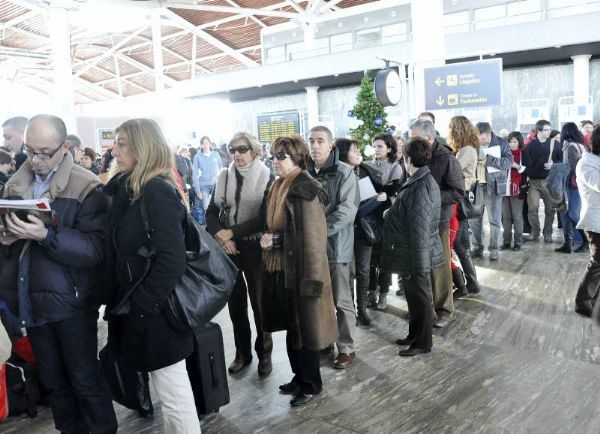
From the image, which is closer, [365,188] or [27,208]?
[27,208]

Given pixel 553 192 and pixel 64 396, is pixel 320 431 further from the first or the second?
pixel 553 192

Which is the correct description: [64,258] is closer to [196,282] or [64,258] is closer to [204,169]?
[196,282]

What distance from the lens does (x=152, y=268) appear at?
2211 mm

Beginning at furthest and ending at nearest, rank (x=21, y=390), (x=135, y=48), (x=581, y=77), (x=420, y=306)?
(x=135, y=48) → (x=581, y=77) → (x=420, y=306) → (x=21, y=390)

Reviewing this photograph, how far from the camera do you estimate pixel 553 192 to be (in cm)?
712

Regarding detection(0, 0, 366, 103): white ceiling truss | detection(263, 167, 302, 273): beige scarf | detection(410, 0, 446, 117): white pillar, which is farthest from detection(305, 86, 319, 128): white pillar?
detection(263, 167, 302, 273): beige scarf

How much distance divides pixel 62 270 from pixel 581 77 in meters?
15.4

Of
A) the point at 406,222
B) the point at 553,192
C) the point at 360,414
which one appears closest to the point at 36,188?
the point at 360,414

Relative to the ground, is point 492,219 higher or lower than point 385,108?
lower

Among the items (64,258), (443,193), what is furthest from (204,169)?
(64,258)

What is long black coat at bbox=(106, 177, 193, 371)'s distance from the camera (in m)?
2.20

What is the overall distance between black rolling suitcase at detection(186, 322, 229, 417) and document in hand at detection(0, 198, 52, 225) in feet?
3.15

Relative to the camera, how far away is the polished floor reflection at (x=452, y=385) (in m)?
2.98

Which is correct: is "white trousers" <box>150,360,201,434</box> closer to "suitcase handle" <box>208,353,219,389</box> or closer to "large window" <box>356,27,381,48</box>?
"suitcase handle" <box>208,353,219,389</box>
